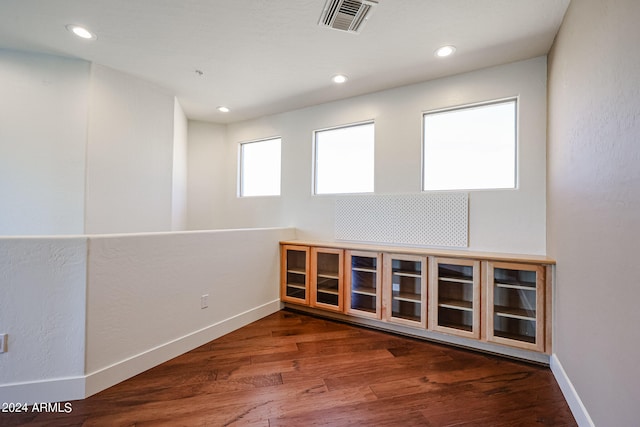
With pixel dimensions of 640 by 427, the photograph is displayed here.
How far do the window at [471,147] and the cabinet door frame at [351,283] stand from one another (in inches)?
38.9

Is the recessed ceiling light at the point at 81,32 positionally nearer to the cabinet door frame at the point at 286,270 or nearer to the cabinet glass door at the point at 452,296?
the cabinet door frame at the point at 286,270

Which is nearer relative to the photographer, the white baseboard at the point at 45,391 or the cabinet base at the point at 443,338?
the white baseboard at the point at 45,391

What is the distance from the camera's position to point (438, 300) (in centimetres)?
252

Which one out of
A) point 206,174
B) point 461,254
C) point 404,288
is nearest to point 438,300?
point 404,288

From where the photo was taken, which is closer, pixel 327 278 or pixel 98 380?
pixel 98 380

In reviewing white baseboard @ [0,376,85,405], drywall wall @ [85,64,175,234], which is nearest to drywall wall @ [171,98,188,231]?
drywall wall @ [85,64,175,234]

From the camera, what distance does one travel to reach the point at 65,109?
2627mm

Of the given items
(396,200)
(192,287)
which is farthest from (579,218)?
(192,287)

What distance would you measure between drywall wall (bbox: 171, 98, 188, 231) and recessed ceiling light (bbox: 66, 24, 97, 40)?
1.23 m

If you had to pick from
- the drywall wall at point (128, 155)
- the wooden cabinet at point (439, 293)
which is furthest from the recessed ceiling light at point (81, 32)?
the wooden cabinet at point (439, 293)

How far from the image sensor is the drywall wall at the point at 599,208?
1124mm

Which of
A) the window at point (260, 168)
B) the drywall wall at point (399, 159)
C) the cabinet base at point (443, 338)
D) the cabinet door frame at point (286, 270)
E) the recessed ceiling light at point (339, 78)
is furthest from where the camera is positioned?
the window at point (260, 168)

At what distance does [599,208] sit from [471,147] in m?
1.56

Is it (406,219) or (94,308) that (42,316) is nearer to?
(94,308)
